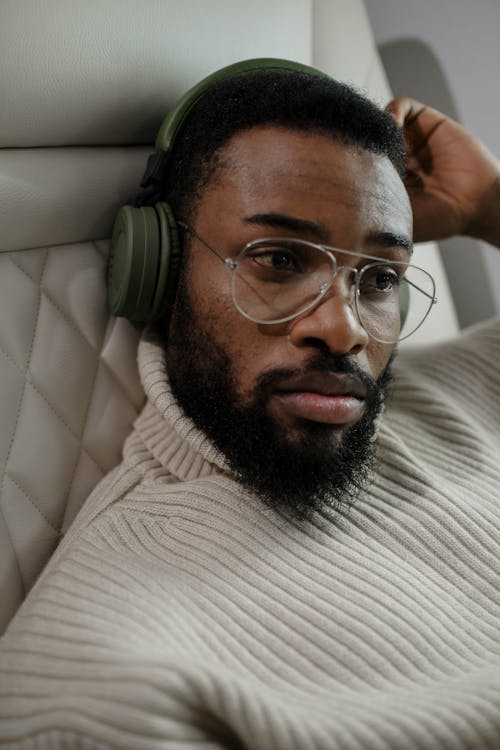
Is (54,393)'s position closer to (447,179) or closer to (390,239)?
(390,239)

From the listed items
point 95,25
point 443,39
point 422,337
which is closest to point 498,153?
point 443,39

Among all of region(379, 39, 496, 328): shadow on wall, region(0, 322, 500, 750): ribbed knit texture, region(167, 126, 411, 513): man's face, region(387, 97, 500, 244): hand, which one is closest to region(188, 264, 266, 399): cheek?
region(167, 126, 411, 513): man's face

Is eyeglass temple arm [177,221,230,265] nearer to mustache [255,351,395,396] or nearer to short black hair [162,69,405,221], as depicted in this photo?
short black hair [162,69,405,221]

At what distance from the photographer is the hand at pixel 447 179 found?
4.66ft

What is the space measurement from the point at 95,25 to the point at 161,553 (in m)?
0.74

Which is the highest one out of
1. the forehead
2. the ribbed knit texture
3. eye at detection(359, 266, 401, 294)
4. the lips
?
the forehead

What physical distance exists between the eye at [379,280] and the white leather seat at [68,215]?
393 mm

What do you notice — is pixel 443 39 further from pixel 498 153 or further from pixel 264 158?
pixel 264 158

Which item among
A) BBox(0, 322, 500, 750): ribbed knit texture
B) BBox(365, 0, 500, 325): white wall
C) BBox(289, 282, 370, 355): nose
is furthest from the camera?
BBox(365, 0, 500, 325): white wall

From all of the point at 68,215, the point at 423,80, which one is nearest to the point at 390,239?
the point at 68,215

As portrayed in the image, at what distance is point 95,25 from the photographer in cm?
106

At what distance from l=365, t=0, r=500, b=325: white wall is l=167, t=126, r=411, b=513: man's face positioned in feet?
2.81

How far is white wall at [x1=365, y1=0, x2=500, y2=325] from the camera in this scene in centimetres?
172

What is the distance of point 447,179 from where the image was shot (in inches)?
56.5
